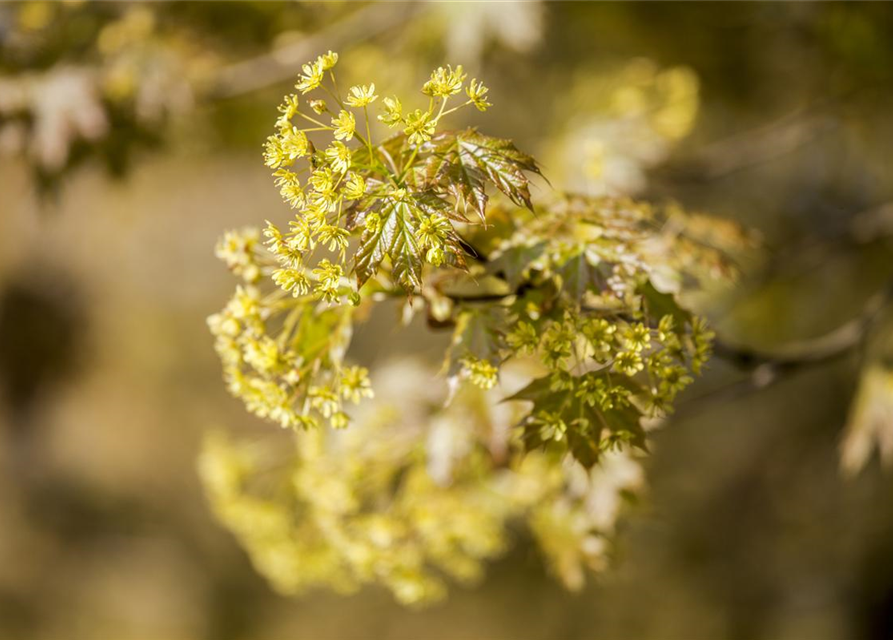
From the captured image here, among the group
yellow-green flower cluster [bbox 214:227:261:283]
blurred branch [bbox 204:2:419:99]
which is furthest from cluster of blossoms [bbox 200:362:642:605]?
blurred branch [bbox 204:2:419:99]

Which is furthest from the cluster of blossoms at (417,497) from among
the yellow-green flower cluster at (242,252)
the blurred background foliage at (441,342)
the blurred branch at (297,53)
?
the blurred branch at (297,53)

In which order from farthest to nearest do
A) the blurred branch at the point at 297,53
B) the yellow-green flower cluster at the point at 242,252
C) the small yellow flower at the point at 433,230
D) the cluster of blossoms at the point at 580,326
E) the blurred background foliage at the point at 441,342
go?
the blurred branch at the point at 297,53, the blurred background foliage at the point at 441,342, the yellow-green flower cluster at the point at 242,252, the cluster of blossoms at the point at 580,326, the small yellow flower at the point at 433,230

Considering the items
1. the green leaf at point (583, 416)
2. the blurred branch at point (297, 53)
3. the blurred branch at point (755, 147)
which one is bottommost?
the green leaf at point (583, 416)

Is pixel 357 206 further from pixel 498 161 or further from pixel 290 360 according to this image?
pixel 290 360

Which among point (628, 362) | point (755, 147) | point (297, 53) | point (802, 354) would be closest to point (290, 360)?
point (628, 362)

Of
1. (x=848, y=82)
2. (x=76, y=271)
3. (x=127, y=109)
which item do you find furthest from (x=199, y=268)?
(x=848, y=82)

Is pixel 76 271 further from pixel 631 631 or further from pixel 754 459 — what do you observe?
pixel 754 459

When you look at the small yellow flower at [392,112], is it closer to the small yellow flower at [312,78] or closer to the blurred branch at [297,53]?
the small yellow flower at [312,78]
